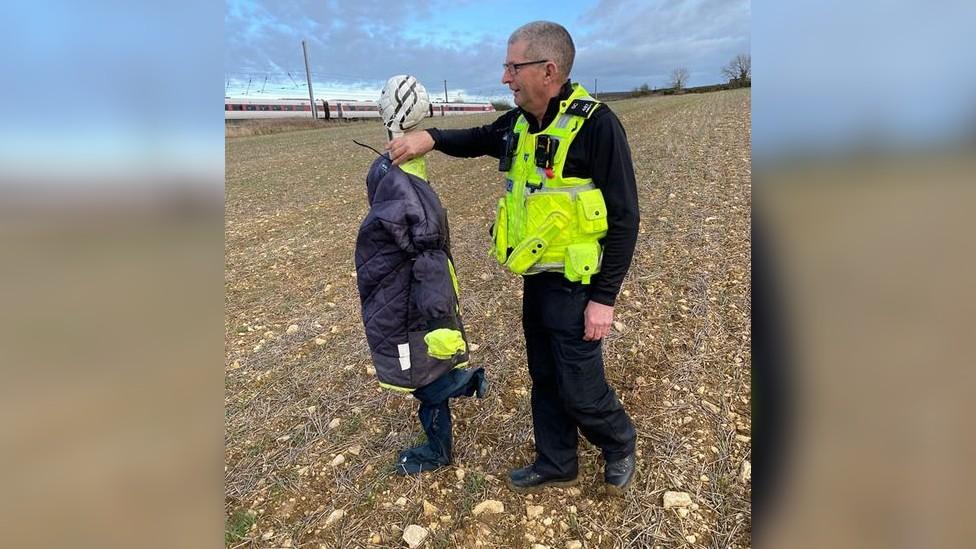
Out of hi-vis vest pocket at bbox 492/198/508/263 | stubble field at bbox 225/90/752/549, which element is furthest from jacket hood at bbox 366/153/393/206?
stubble field at bbox 225/90/752/549

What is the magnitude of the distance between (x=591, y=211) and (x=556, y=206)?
0.17 metres

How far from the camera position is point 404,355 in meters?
2.85

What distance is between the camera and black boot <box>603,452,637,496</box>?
10.1ft

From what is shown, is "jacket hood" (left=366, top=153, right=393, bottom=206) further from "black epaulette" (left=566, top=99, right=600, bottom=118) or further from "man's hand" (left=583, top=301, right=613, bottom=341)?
"man's hand" (left=583, top=301, right=613, bottom=341)

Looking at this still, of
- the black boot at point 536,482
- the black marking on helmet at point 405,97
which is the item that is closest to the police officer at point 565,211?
the black marking on helmet at point 405,97

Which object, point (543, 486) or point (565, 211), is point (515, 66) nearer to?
point (565, 211)

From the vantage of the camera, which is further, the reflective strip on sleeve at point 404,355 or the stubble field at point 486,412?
the stubble field at point 486,412

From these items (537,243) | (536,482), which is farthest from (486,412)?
(537,243)

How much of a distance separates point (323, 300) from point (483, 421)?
3.25 metres

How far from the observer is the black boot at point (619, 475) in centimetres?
309

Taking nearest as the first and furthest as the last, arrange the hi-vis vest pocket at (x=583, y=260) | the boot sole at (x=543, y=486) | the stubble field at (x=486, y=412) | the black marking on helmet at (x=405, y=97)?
the hi-vis vest pocket at (x=583, y=260) < the black marking on helmet at (x=405, y=97) < the stubble field at (x=486, y=412) < the boot sole at (x=543, y=486)

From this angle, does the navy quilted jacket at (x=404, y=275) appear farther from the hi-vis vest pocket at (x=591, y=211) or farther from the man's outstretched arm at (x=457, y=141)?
the hi-vis vest pocket at (x=591, y=211)
